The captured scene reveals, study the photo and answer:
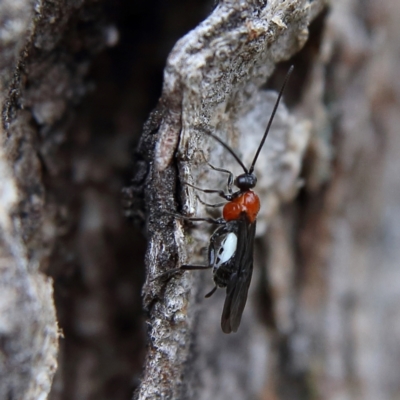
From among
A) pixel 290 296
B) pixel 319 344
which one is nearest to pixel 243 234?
pixel 290 296

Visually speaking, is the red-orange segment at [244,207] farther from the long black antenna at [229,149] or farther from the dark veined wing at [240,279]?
the long black antenna at [229,149]

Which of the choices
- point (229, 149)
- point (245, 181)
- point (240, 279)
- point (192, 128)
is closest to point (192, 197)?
point (192, 128)

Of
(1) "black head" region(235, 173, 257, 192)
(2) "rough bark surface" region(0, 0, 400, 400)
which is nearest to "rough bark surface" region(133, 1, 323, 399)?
(2) "rough bark surface" region(0, 0, 400, 400)

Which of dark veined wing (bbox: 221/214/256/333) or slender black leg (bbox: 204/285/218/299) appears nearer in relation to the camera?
dark veined wing (bbox: 221/214/256/333)

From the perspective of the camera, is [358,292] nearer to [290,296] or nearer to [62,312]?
[290,296]

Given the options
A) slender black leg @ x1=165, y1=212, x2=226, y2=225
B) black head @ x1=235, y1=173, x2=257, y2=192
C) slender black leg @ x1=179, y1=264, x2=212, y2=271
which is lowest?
slender black leg @ x1=179, y1=264, x2=212, y2=271

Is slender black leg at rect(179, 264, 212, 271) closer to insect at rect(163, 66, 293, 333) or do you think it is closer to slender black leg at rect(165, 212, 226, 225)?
insect at rect(163, 66, 293, 333)

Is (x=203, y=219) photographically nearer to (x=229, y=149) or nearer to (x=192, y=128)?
(x=229, y=149)

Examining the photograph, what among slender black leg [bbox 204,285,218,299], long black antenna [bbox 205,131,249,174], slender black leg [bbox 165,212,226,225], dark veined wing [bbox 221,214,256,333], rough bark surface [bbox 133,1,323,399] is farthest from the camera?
slender black leg [bbox 204,285,218,299]
